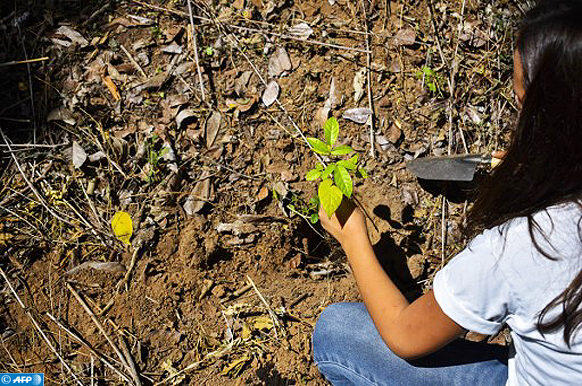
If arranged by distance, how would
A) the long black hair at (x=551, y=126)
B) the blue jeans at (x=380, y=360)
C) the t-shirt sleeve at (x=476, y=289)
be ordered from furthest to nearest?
1. the blue jeans at (x=380, y=360)
2. the t-shirt sleeve at (x=476, y=289)
3. the long black hair at (x=551, y=126)

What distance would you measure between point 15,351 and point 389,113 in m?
2.09

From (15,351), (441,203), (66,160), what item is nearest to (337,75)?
(441,203)

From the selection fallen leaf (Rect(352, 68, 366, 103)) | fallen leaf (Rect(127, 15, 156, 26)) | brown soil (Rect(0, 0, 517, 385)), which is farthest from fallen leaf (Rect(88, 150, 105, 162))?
fallen leaf (Rect(352, 68, 366, 103))

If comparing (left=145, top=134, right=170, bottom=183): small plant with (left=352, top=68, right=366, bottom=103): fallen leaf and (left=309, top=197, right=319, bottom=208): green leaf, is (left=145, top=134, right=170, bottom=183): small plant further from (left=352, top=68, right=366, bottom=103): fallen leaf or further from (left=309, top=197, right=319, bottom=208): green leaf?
(left=352, top=68, right=366, bottom=103): fallen leaf

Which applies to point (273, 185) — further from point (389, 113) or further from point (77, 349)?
point (77, 349)

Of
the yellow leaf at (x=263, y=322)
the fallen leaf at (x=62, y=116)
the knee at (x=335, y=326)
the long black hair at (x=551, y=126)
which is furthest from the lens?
the fallen leaf at (x=62, y=116)

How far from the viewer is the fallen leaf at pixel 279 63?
2404 mm

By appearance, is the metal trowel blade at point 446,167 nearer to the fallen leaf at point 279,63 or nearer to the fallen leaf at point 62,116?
the fallen leaf at point 279,63

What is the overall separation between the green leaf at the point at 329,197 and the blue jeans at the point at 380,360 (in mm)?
454

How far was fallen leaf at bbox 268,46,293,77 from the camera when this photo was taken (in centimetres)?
240

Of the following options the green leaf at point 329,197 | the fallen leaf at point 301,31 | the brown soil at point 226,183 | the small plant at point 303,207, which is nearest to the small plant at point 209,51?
the brown soil at point 226,183

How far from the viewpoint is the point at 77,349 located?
2.19 meters

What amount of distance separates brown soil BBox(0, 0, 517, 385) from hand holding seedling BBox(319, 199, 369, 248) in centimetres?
49

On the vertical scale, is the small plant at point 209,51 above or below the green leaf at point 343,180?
above
